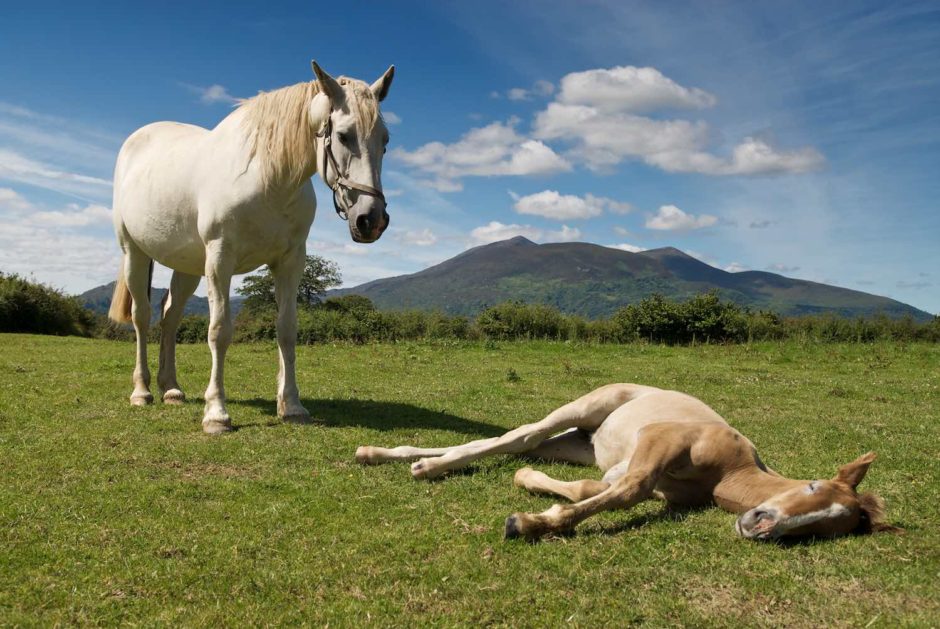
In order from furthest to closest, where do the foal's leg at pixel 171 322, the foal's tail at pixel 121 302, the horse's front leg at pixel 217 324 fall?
the foal's tail at pixel 121 302 → the foal's leg at pixel 171 322 → the horse's front leg at pixel 217 324

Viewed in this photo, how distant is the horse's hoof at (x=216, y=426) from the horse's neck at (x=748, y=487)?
4.83 m

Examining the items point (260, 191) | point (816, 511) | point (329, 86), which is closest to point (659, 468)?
point (816, 511)

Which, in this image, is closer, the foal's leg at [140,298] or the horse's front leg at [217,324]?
the horse's front leg at [217,324]

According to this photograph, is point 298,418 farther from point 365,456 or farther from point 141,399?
point 141,399

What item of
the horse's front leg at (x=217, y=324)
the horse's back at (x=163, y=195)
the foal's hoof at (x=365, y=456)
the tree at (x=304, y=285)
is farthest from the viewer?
the tree at (x=304, y=285)

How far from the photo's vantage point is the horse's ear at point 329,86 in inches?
244

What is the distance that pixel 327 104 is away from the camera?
6.51 m

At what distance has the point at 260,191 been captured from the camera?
6941mm

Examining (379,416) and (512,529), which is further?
(379,416)

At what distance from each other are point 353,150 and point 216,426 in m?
3.15

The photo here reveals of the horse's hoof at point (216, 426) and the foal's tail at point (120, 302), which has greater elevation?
the foal's tail at point (120, 302)

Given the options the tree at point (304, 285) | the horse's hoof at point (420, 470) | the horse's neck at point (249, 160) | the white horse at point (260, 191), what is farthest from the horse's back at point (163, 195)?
the tree at point (304, 285)

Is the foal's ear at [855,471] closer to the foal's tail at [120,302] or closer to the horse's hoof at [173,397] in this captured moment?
the horse's hoof at [173,397]

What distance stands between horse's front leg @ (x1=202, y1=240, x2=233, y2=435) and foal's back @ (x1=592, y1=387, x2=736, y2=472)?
3950mm
